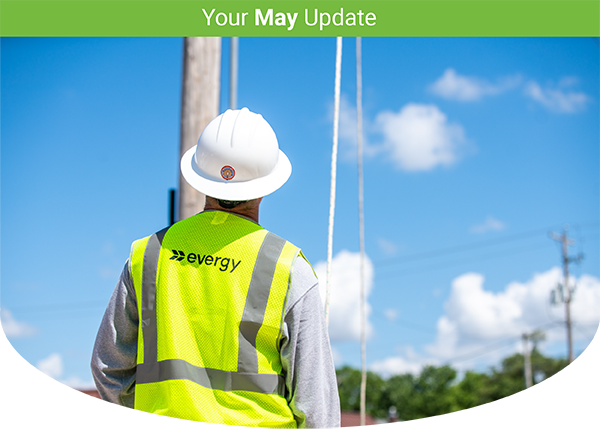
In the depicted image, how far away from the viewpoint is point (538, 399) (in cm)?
292

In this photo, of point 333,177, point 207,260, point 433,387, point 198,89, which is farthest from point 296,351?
point 433,387

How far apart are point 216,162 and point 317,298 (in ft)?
1.67

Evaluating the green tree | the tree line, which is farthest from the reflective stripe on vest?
the green tree

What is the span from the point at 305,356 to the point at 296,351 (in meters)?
0.03

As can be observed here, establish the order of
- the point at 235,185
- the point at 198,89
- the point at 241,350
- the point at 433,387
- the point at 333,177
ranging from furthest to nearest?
the point at 433,387 → the point at 198,89 → the point at 333,177 → the point at 235,185 → the point at 241,350

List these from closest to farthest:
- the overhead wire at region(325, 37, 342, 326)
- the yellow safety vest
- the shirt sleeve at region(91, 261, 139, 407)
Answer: the yellow safety vest, the shirt sleeve at region(91, 261, 139, 407), the overhead wire at region(325, 37, 342, 326)

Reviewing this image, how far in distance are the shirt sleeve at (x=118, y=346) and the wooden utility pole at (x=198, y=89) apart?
1.72m

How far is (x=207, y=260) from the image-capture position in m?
1.69

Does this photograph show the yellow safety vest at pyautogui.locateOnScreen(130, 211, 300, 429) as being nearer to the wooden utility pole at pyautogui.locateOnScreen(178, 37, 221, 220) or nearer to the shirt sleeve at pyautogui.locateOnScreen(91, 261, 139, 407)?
the shirt sleeve at pyautogui.locateOnScreen(91, 261, 139, 407)

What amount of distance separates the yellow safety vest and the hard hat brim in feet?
0.37

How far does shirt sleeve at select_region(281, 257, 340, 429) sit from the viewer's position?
1645 mm

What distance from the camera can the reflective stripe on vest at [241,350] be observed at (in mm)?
1613

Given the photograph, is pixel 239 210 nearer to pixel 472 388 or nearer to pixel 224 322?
pixel 224 322

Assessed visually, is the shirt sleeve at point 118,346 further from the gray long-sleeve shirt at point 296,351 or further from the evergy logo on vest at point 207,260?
the evergy logo on vest at point 207,260
